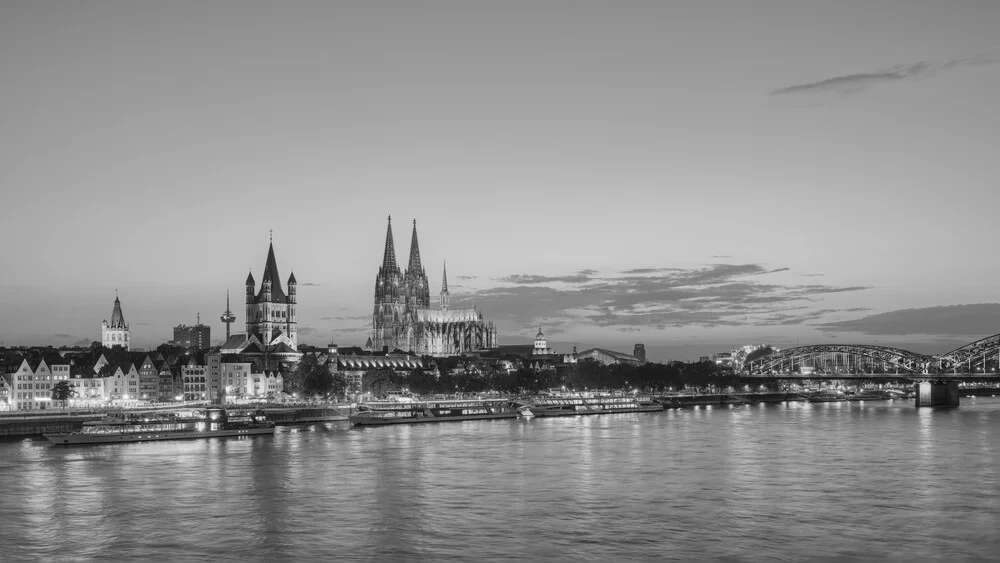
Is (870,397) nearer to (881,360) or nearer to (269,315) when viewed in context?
(881,360)

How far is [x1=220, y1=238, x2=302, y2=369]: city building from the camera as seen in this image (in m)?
139

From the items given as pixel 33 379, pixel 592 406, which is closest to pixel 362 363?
pixel 592 406

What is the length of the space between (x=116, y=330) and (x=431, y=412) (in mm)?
76326

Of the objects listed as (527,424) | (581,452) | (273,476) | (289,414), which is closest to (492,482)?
(273,476)

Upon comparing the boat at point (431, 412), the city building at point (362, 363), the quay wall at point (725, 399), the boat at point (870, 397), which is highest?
the city building at point (362, 363)

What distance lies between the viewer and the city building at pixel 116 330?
14650 cm

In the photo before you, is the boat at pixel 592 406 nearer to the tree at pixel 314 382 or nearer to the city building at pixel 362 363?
the tree at pixel 314 382

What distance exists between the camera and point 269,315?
5595 inches

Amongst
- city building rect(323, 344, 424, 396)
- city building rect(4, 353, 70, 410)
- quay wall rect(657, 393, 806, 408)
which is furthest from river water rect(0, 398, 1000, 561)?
city building rect(323, 344, 424, 396)

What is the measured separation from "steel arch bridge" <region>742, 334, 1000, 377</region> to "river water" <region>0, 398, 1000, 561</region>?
88884mm

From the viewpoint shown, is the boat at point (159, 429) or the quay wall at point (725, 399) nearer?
the boat at point (159, 429)

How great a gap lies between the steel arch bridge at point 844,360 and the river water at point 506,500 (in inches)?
3681

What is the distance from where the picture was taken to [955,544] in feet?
96.0

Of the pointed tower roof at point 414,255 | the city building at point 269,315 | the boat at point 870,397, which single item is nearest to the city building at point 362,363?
the city building at point 269,315
